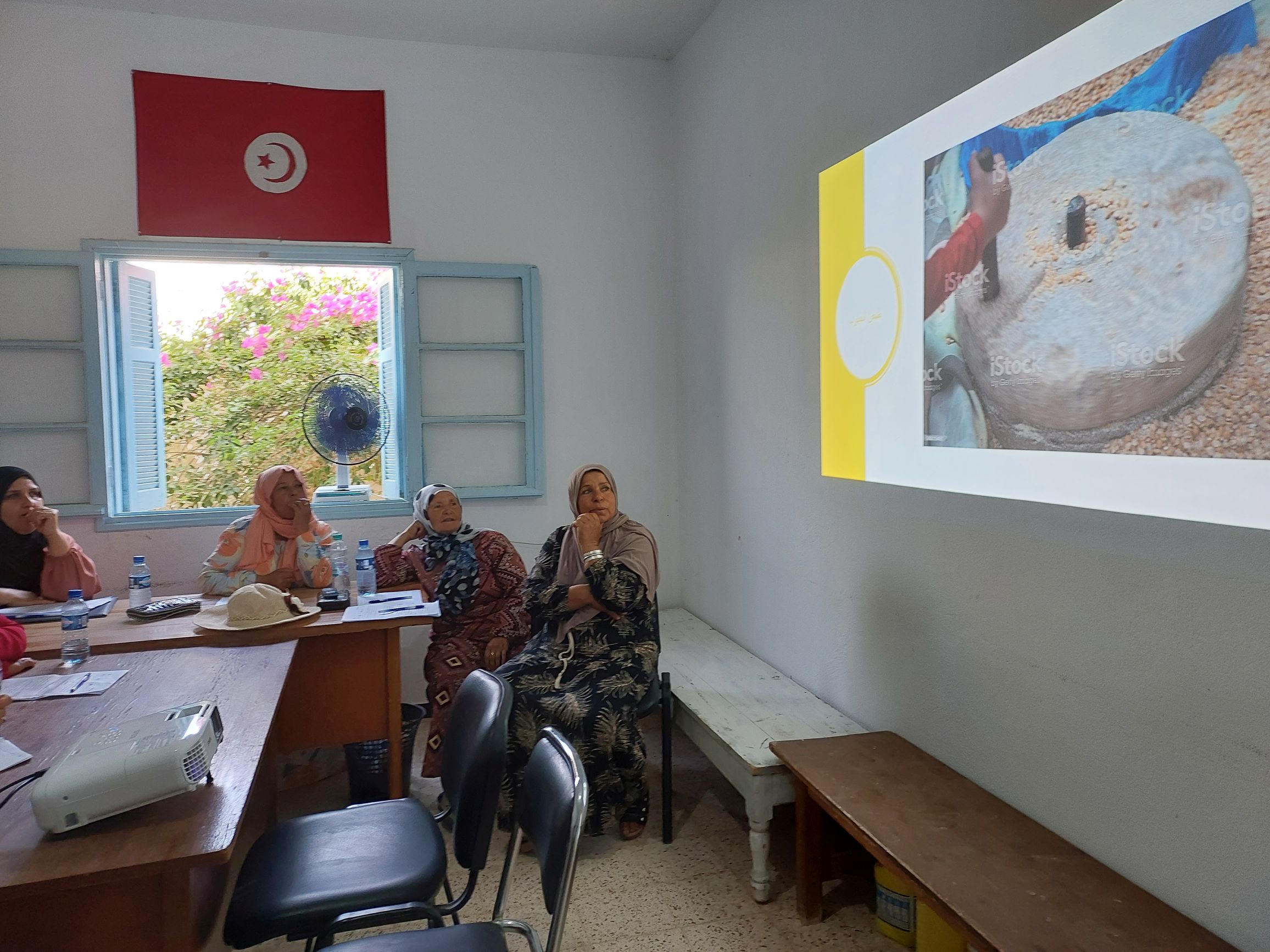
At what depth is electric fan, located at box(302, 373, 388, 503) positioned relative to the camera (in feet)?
12.5

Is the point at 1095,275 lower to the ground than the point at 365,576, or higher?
higher

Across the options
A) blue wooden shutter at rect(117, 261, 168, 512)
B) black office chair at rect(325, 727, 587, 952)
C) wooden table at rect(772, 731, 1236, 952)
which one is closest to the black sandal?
wooden table at rect(772, 731, 1236, 952)

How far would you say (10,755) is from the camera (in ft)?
5.05

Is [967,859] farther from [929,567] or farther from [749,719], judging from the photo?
[749,719]

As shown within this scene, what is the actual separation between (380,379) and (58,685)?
2.44 m

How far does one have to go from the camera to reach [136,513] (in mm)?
3658

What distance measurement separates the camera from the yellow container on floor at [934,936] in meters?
1.91

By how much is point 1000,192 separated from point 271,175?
10.5 ft

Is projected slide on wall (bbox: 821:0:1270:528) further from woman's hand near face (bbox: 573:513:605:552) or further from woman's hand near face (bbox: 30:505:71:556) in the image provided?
woman's hand near face (bbox: 30:505:71:556)

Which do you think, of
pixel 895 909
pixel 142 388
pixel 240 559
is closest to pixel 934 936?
pixel 895 909

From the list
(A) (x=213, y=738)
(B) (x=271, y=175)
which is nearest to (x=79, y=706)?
(A) (x=213, y=738)

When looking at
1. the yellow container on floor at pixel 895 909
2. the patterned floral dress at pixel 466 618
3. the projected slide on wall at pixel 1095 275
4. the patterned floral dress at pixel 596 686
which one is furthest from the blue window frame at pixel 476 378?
the yellow container on floor at pixel 895 909

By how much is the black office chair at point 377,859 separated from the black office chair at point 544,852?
0.06 m

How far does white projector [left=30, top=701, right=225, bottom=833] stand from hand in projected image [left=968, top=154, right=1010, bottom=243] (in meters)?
1.91
